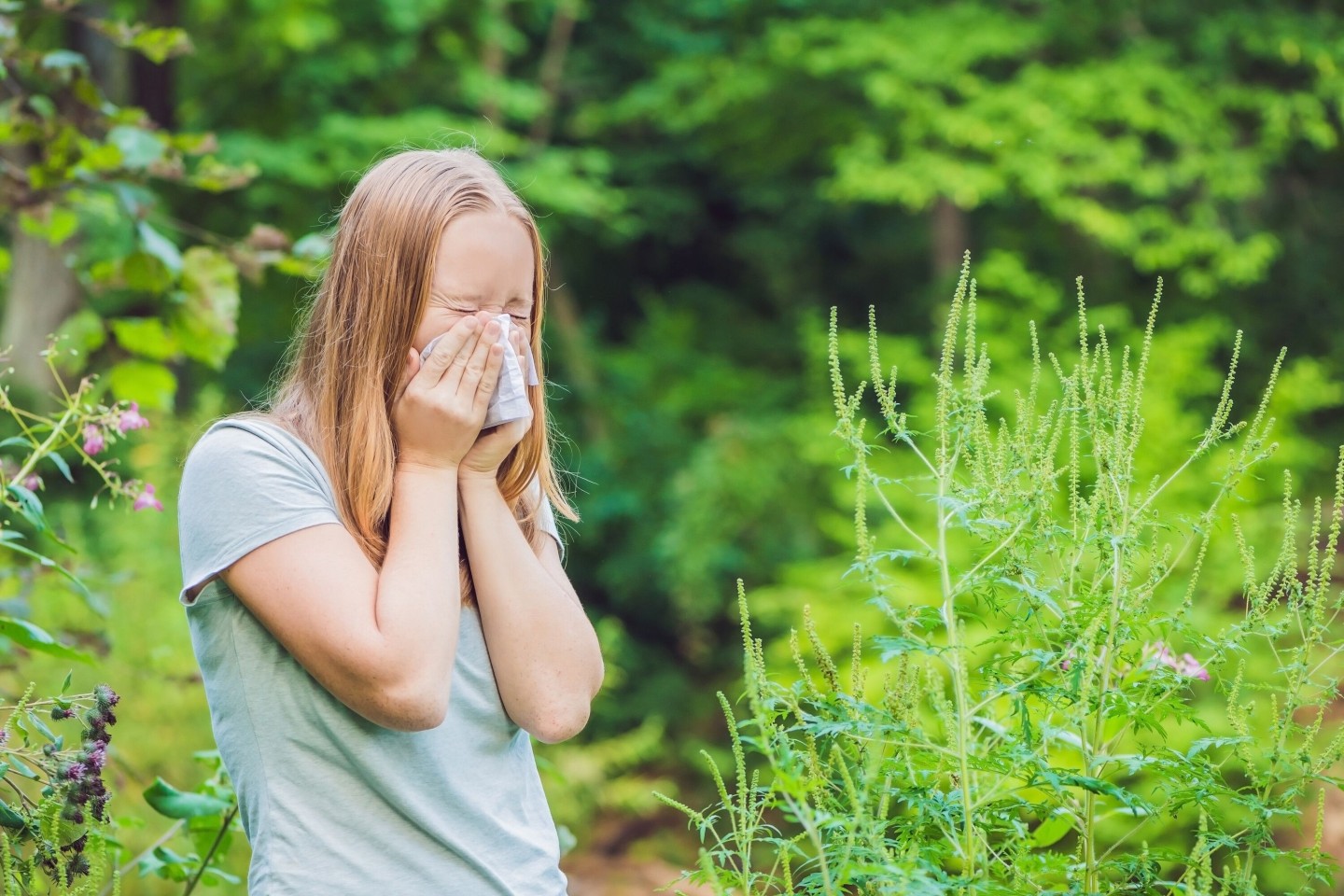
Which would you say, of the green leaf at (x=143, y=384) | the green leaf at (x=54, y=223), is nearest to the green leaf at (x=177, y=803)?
the green leaf at (x=143, y=384)

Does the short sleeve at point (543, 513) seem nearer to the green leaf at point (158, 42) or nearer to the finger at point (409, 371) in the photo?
the finger at point (409, 371)

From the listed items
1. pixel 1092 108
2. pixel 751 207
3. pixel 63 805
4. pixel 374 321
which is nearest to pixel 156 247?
pixel 374 321

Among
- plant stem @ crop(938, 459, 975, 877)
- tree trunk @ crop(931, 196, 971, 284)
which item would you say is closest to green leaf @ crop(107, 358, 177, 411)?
plant stem @ crop(938, 459, 975, 877)

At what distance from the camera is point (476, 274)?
1.51 meters

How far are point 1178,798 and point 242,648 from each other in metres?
0.95

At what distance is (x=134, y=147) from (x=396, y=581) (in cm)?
126

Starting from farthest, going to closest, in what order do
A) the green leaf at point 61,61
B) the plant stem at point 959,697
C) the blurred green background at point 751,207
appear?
1. the blurred green background at point 751,207
2. the green leaf at point 61,61
3. the plant stem at point 959,697

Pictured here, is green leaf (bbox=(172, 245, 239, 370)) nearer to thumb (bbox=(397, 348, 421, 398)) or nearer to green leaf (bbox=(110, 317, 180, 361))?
green leaf (bbox=(110, 317, 180, 361))

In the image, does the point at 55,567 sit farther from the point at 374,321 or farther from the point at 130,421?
the point at 374,321

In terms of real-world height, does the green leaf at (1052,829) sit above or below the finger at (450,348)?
below

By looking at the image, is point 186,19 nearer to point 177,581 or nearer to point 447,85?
point 447,85

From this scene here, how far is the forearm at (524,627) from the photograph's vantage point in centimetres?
145

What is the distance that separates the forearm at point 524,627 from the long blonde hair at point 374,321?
0.19 feet

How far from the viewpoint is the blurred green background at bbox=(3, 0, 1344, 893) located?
25.2 feet
